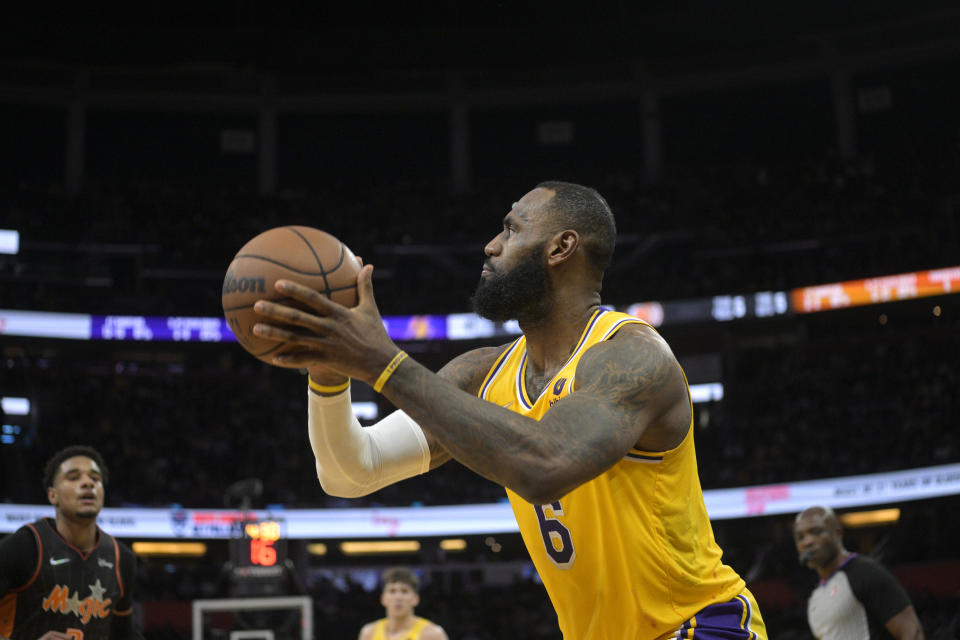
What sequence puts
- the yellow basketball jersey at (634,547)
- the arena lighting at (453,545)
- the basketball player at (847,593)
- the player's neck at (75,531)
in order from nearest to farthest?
the yellow basketball jersey at (634,547), the player's neck at (75,531), the basketball player at (847,593), the arena lighting at (453,545)

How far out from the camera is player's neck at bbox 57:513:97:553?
553cm

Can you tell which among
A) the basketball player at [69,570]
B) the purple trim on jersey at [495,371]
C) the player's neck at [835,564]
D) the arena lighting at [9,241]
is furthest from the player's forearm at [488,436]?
the arena lighting at [9,241]

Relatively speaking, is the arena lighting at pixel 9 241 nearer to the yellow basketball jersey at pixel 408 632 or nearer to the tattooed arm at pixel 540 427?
the yellow basketball jersey at pixel 408 632

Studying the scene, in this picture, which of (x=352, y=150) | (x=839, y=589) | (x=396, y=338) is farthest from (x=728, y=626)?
(x=352, y=150)

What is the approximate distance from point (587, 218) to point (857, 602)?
4.05 m

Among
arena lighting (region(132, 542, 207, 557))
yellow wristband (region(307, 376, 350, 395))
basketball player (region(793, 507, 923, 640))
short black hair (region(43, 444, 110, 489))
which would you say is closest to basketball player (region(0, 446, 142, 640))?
short black hair (region(43, 444, 110, 489))

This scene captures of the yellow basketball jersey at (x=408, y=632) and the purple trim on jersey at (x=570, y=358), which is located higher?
the purple trim on jersey at (x=570, y=358)

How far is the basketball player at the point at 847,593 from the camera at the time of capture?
5863 mm

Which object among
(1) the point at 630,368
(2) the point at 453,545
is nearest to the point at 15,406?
(2) the point at 453,545

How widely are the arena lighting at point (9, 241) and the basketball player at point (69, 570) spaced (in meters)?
20.3

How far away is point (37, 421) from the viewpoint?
2341 centimetres

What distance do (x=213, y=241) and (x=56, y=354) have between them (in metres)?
4.87

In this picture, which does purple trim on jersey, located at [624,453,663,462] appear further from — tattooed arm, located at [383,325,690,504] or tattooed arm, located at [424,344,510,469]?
tattooed arm, located at [424,344,510,469]

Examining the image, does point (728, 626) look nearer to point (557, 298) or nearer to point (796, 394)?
point (557, 298)
